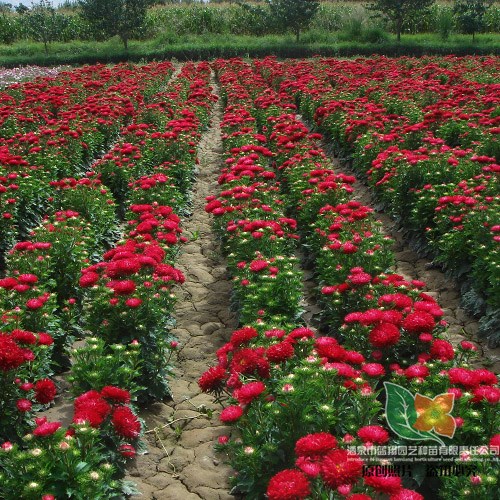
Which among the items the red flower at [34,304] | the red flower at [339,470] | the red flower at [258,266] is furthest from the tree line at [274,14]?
the red flower at [339,470]

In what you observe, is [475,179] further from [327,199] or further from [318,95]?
[318,95]

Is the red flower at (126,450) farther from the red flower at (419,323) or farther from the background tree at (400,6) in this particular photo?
the background tree at (400,6)


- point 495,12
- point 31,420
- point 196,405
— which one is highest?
point 495,12

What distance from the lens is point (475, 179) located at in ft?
21.3

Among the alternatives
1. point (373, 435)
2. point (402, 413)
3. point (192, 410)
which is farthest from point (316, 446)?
point (192, 410)

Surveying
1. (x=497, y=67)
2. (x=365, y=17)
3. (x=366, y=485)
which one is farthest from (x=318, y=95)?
(x=365, y=17)

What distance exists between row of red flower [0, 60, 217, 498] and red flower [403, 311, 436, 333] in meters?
1.72

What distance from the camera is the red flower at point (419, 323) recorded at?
353cm

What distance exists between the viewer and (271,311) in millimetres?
4535

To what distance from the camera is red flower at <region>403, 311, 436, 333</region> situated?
139 inches

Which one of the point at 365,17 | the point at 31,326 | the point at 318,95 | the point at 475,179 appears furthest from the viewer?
the point at 365,17

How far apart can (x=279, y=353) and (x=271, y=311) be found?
4.17ft

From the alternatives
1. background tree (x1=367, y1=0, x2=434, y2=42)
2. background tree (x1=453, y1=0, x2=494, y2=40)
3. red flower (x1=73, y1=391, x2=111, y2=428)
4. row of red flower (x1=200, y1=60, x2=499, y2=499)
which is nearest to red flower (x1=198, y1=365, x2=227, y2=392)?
row of red flower (x1=200, y1=60, x2=499, y2=499)

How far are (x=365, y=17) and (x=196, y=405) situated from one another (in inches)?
1287
